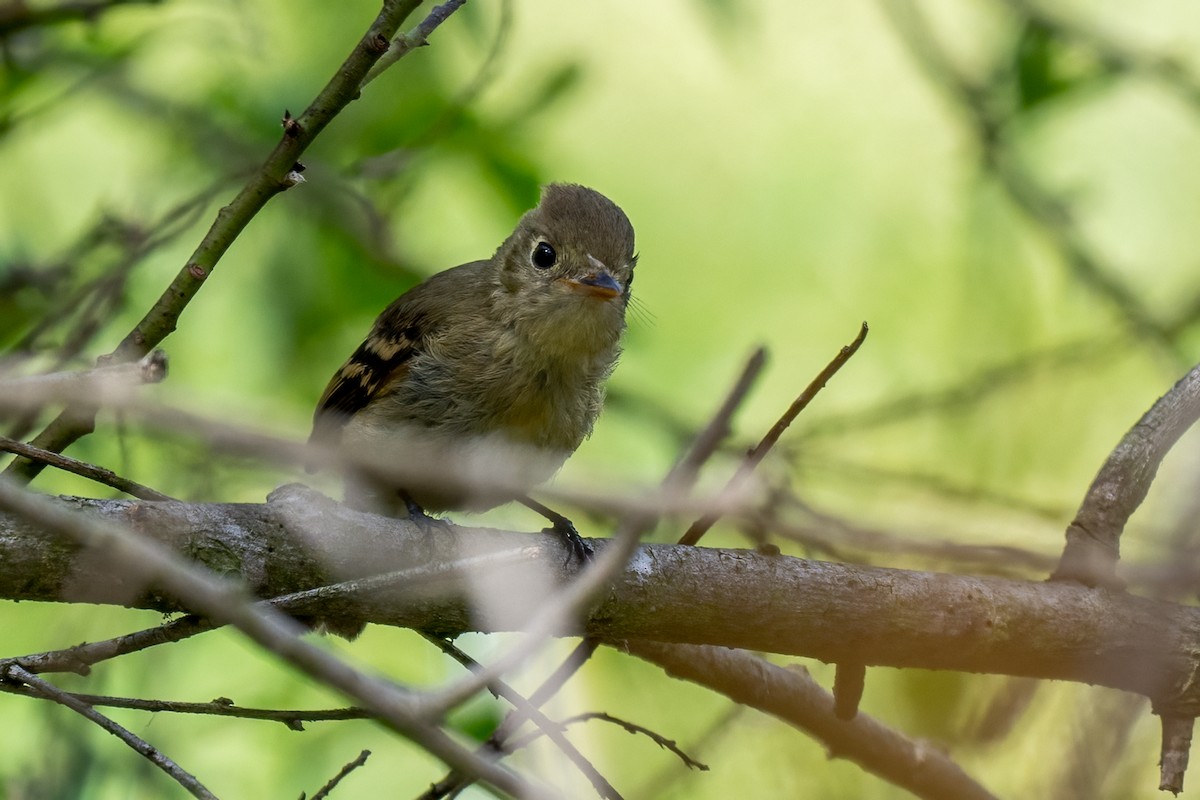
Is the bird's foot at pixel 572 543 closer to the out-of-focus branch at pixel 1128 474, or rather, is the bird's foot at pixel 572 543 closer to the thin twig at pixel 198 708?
the thin twig at pixel 198 708

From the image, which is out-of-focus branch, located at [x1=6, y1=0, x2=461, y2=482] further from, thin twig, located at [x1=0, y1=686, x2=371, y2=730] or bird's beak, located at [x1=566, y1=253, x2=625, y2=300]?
bird's beak, located at [x1=566, y1=253, x2=625, y2=300]

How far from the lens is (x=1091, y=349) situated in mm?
5480

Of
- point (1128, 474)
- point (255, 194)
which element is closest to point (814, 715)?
point (1128, 474)

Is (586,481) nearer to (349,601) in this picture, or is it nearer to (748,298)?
(349,601)

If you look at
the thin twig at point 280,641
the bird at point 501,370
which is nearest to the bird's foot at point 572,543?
the bird at point 501,370

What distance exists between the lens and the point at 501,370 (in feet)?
13.8

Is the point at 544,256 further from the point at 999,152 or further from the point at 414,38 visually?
the point at 999,152

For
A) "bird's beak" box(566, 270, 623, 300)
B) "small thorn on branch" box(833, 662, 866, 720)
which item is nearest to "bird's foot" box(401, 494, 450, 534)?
"bird's beak" box(566, 270, 623, 300)

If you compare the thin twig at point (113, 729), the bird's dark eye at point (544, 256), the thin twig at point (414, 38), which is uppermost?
the bird's dark eye at point (544, 256)

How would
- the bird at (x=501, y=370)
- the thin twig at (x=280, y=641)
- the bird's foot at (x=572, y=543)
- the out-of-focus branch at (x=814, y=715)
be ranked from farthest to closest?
the bird at (x=501, y=370)
the bird's foot at (x=572, y=543)
the out-of-focus branch at (x=814, y=715)
the thin twig at (x=280, y=641)

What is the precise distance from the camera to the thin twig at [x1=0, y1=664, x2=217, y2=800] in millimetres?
2219

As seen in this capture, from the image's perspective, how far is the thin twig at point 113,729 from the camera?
7.28ft

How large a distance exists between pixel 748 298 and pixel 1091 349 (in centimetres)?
185

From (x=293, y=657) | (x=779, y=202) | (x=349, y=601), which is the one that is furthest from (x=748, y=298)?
(x=293, y=657)
